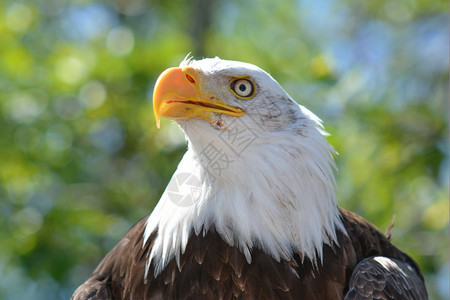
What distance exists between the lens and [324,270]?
123 inches

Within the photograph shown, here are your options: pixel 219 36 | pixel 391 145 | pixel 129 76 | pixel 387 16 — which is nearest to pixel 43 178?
pixel 129 76

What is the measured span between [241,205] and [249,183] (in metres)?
0.13

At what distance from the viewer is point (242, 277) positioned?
9.82ft

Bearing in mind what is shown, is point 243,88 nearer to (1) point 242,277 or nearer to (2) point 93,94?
(1) point 242,277

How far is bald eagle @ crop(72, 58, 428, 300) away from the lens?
118 inches

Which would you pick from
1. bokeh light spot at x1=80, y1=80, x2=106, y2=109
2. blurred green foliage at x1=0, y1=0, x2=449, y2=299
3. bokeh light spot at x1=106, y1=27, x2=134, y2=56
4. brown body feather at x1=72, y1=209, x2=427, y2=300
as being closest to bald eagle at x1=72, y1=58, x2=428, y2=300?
brown body feather at x1=72, y1=209, x2=427, y2=300

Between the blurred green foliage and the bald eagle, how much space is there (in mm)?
3076

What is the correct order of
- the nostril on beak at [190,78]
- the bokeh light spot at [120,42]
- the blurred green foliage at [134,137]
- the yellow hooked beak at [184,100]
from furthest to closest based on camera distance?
the bokeh light spot at [120,42] < the blurred green foliage at [134,137] < the nostril on beak at [190,78] < the yellow hooked beak at [184,100]

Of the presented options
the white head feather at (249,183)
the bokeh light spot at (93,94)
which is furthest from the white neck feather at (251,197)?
the bokeh light spot at (93,94)

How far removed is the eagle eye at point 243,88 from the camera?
3104 mm

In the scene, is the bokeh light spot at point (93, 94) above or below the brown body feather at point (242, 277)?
above

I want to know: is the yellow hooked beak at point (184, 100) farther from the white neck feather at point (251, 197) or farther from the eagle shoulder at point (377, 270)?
the eagle shoulder at point (377, 270)

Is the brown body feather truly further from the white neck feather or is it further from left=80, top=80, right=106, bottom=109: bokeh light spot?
left=80, top=80, right=106, bottom=109: bokeh light spot

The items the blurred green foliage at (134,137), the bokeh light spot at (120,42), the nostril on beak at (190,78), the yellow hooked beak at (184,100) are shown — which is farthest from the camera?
the bokeh light spot at (120,42)
